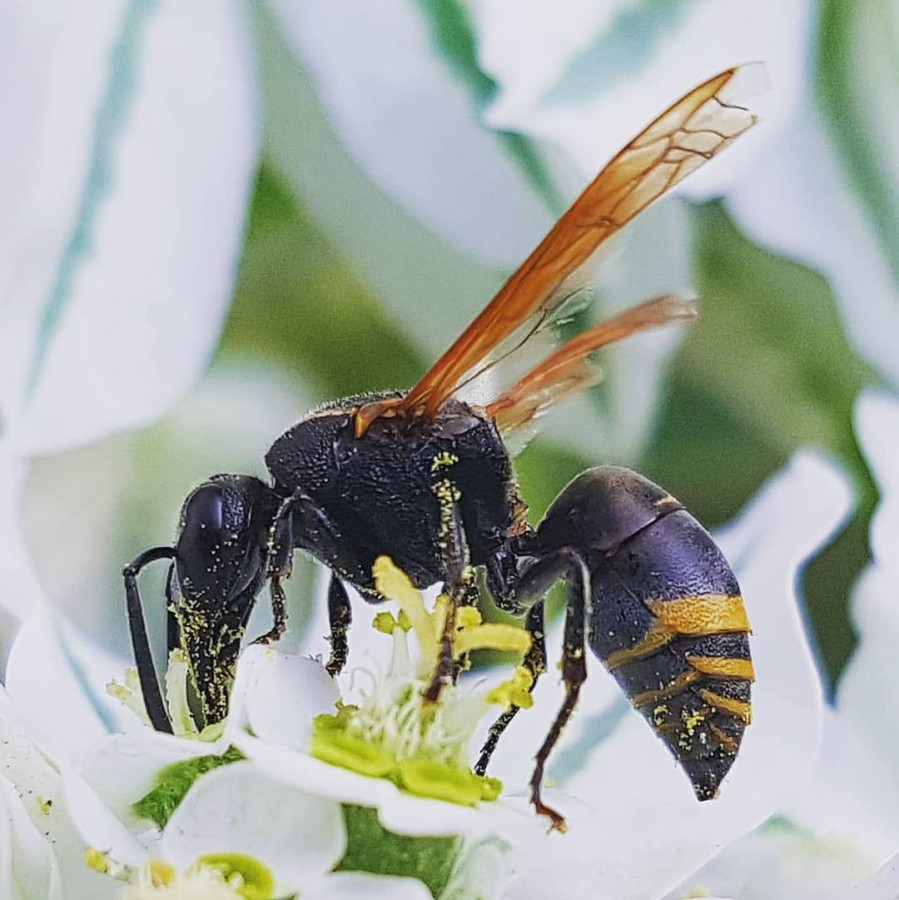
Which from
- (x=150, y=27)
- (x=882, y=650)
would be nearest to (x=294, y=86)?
(x=150, y=27)

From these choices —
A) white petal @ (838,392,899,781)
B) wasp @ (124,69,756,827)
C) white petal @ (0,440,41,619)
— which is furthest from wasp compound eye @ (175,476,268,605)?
white petal @ (838,392,899,781)

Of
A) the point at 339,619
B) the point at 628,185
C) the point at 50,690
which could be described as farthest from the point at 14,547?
the point at 628,185

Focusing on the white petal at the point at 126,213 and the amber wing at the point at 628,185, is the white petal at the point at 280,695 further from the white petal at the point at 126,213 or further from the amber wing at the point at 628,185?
the white petal at the point at 126,213

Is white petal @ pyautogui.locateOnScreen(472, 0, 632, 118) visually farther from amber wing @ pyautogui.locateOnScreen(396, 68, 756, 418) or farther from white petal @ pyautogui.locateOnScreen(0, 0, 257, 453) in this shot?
amber wing @ pyautogui.locateOnScreen(396, 68, 756, 418)

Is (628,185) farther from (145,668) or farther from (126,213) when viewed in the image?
(126,213)

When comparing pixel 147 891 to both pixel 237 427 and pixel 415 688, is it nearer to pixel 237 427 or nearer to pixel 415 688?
pixel 415 688
